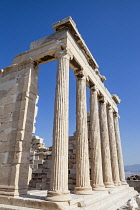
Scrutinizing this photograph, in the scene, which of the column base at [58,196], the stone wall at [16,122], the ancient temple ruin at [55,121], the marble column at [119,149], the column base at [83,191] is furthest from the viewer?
the marble column at [119,149]

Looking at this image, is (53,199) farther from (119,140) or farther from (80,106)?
(119,140)

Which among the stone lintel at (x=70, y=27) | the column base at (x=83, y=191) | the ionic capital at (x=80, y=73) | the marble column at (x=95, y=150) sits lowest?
the column base at (x=83, y=191)

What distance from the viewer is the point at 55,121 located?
9633 millimetres

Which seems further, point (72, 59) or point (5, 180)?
point (72, 59)

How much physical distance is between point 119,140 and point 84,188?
12.5 metres

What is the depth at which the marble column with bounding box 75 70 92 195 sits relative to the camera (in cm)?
1071

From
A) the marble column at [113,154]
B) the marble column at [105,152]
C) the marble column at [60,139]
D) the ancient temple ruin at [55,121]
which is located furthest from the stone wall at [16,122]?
the marble column at [113,154]

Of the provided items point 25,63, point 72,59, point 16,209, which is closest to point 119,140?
point 72,59

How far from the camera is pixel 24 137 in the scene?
1056 centimetres

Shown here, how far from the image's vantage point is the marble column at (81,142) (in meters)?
10.7

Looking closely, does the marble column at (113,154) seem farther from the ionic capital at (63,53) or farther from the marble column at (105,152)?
the ionic capital at (63,53)

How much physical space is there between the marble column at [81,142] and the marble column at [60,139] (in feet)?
7.71

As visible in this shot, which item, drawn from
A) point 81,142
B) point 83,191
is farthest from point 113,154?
point 83,191

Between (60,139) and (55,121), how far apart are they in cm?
101
